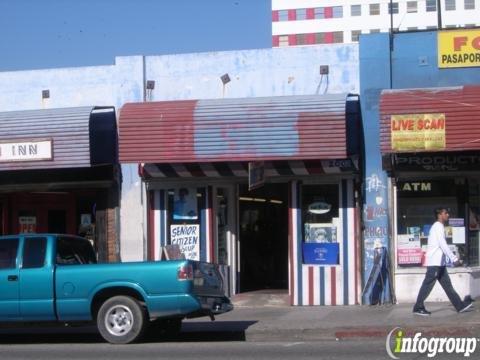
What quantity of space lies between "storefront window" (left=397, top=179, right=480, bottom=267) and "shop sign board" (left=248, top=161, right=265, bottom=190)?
8.98ft

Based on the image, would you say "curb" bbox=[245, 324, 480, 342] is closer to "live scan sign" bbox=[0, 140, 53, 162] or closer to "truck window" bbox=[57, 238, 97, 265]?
"truck window" bbox=[57, 238, 97, 265]

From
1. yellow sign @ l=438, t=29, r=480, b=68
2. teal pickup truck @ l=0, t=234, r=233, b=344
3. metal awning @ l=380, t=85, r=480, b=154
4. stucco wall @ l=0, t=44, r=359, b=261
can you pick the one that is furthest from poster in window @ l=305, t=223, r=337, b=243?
teal pickup truck @ l=0, t=234, r=233, b=344

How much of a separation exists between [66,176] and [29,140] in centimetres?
119

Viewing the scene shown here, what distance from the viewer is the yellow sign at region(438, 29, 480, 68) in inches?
614

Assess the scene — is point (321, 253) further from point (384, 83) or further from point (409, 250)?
point (384, 83)

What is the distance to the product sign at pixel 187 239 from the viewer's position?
16.7m

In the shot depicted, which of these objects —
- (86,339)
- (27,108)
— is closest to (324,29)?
(27,108)

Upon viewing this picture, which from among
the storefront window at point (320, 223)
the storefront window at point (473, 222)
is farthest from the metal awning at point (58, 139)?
the storefront window at point (473, 222)

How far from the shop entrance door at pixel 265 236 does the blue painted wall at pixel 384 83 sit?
8.13 ft

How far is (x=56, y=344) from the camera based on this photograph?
493 inches

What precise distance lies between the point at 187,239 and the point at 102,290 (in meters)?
5.11

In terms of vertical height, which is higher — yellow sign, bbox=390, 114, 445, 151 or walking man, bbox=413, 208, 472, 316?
yellow sign, bbox=390, 114, 445, 151

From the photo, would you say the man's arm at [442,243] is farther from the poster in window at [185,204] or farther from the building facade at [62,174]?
the building facade at [62,174]

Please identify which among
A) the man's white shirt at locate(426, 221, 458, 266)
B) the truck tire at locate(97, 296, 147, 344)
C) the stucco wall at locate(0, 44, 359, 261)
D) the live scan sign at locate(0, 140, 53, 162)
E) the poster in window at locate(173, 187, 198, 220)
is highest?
the stucco wall at locate(0, 44, 359, 261)
